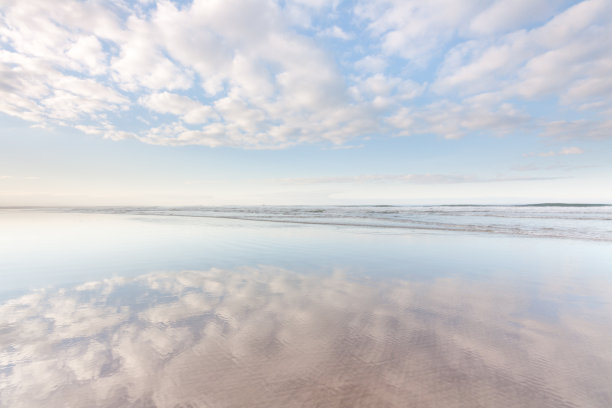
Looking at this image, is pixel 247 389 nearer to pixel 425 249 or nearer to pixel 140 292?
pixel 140 292

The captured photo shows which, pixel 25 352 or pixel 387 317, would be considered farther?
pixel 387 317

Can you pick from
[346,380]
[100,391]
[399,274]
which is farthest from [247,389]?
[399,274]

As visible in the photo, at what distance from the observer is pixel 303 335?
327cm

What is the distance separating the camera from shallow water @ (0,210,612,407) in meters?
2.28

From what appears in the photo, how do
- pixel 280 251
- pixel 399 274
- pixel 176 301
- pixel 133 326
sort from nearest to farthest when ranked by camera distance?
pixel 133 326, pixel 176 301, pixel 399 274, pixel 280 251

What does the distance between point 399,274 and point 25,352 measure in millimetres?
6162

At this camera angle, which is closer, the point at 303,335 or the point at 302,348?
the point at 302,348

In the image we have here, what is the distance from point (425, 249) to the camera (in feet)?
30.5

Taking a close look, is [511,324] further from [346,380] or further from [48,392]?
[48,392]

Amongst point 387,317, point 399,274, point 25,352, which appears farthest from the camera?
point 399,274

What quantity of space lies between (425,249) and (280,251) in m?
5.02

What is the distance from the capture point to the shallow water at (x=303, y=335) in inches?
89.8

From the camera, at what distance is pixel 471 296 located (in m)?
4.77

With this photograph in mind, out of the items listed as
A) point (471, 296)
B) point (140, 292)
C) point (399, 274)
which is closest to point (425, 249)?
point (399, 274)
